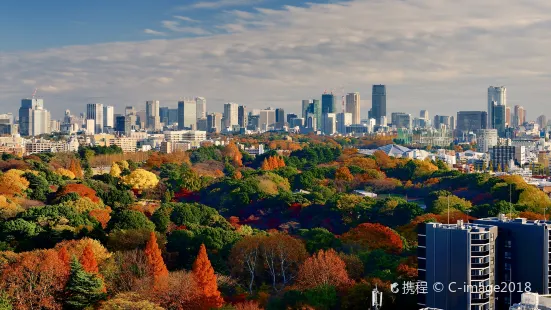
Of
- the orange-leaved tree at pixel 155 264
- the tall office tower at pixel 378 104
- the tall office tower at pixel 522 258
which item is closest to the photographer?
the tall office tower at pixel 522 258

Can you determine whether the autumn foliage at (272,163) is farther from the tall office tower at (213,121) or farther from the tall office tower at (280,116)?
the tall office tower at (280,116)

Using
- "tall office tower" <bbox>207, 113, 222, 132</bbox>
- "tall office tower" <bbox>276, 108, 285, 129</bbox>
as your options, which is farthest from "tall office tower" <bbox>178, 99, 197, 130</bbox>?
"tall office tower" <bbox>276, 108, 285, 129</bbox>

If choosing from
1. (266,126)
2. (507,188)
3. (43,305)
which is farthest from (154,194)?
(266,126)

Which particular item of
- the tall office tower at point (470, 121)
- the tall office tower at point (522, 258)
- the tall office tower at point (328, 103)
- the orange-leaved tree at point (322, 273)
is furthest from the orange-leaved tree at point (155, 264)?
the tall office tower at point (328, 103)

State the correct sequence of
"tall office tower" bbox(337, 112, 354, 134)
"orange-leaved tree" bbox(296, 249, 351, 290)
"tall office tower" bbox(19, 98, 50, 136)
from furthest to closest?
1. "tall office tower" bbox(337, 112, 354, 134)
2. "tall office tower" bbox(19, 98, 50, 136)
3. "orange-leaved tree" bbox(296, 249, 351, 290)

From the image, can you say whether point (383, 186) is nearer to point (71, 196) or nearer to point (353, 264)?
point (71, 196)

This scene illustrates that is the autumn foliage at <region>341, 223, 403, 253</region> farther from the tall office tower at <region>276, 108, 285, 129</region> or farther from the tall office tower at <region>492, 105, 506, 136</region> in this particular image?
the tall office tower at <region>276, 108, 285, 129</region>
